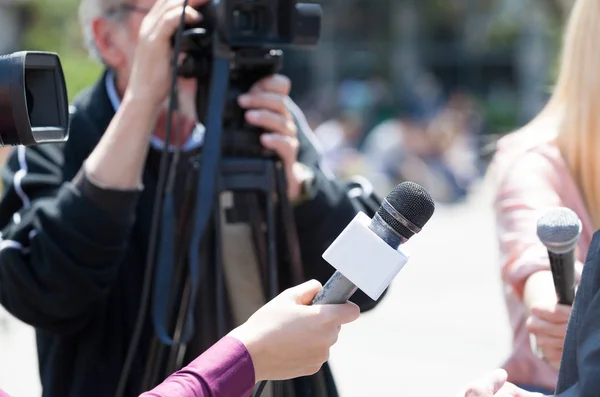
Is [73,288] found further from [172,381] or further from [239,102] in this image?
[172,381]

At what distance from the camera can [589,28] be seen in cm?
210

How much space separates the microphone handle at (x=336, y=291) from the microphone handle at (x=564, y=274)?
0.46m

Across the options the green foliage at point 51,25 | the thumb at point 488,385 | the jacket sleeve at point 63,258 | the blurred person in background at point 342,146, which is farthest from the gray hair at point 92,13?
the green foliage at point 51,25

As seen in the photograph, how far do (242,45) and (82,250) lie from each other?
20.4 inches

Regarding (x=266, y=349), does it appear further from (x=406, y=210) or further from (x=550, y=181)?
(x=550, y=181)

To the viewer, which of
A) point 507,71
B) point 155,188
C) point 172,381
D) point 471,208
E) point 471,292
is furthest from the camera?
point 507,71

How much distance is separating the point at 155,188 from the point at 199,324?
1.08ft

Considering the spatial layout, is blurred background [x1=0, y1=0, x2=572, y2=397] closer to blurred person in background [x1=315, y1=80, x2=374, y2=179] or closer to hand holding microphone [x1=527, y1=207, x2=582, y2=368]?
blurred person in background [x1=315, y1=80, x2=374, y2=179]

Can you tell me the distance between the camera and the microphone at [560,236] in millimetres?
1597

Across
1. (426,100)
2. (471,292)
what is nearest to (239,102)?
(471,292)

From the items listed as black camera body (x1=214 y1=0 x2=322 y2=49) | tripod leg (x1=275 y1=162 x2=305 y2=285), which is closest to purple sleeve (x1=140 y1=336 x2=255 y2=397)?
tripod leg (x1=275 y1=162 x2=305 y2=285)

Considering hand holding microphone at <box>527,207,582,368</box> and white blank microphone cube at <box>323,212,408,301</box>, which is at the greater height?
white blank microphone cube at <box>323,212,408,301</box>

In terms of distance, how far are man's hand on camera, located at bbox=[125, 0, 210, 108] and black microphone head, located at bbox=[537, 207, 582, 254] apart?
2.64 feet

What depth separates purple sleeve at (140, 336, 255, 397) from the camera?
1328 mm
